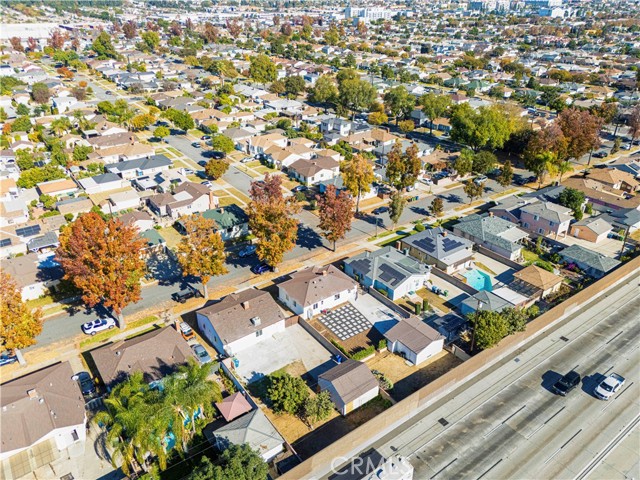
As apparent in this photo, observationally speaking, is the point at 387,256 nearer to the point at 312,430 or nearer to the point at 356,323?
the point at 356,323

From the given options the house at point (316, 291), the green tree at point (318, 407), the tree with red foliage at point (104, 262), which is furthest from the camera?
the house at point (316, 291)

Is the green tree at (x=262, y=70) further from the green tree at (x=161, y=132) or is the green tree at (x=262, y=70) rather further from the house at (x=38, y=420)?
the house at (x=38, y=420)

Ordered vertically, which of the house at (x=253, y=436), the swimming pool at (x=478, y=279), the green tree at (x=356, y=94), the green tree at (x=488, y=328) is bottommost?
the swimming pool at (x=478, y=279)

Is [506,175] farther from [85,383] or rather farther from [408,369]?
[85,383]

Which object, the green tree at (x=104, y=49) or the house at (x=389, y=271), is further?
the green tree at (x=104, y=49)

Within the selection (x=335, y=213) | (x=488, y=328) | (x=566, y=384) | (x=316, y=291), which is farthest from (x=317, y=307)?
(x=566, y=384)

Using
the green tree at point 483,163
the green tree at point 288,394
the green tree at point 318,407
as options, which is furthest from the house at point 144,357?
the green tree at point 483,163
